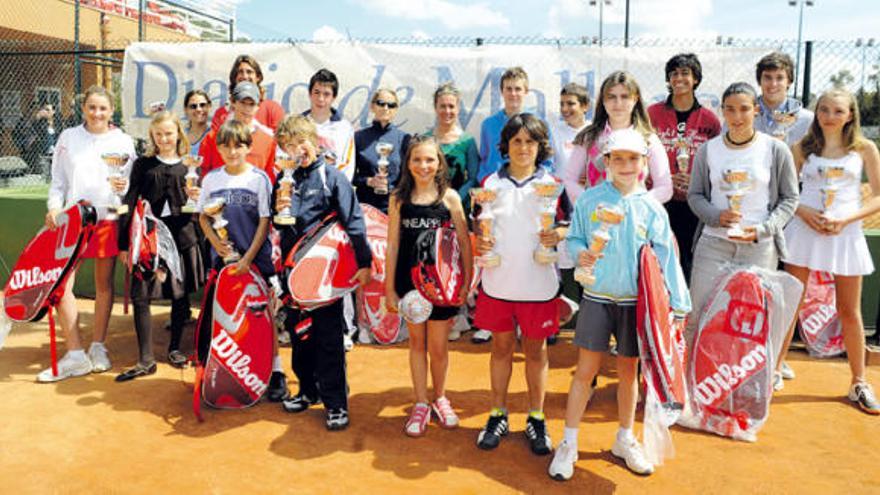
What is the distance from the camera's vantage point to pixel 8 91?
56.4ft

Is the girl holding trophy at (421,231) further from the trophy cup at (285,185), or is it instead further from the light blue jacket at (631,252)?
the light blue jacket at (631,252)

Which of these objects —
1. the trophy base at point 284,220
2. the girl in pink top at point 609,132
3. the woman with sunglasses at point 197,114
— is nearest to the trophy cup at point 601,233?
the girl in pink top at point 609,132

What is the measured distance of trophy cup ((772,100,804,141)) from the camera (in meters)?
4.11

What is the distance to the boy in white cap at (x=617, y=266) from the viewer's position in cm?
296

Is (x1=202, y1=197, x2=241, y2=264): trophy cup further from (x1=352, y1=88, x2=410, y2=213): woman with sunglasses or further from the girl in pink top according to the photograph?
the girl in pink top

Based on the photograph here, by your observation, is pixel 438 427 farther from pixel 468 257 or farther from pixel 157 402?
pixel 157 402

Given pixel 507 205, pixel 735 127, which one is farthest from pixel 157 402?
pixel 735 127

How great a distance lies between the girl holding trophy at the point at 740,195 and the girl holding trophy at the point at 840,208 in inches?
14.8

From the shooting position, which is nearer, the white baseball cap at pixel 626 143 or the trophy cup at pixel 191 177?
the white baseball cap at pixel 626 143

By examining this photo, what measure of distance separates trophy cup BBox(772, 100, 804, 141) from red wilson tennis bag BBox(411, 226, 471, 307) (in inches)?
94.1

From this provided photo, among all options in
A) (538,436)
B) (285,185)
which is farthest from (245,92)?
(538,436)

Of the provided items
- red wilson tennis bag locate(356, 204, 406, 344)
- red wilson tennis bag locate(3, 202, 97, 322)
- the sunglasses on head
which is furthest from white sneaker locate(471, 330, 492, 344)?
red wilson tennis bag locate(3, 202, 97, 322)

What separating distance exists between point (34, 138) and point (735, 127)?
14265 mm

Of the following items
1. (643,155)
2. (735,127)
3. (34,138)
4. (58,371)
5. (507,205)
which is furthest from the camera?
(34,138)
